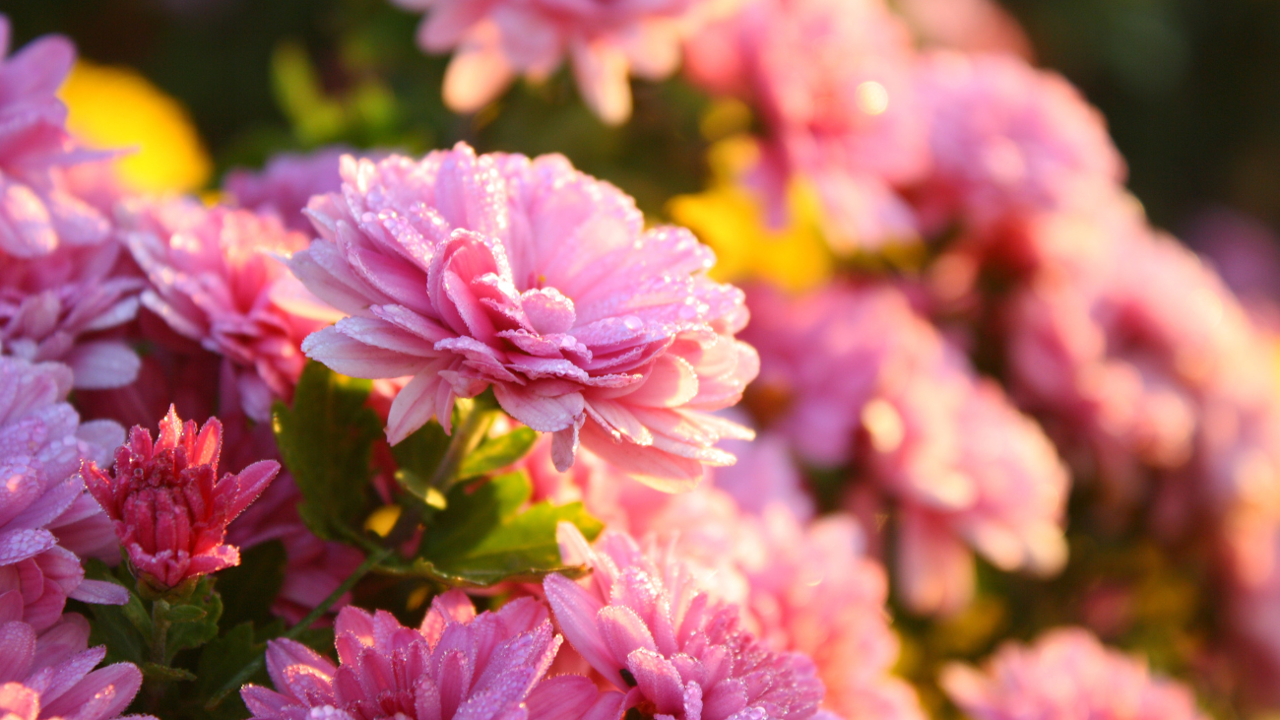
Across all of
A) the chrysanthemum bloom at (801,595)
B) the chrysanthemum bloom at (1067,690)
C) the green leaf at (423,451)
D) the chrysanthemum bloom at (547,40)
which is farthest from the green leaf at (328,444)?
the chrysanthemum bloom at (1067,690)

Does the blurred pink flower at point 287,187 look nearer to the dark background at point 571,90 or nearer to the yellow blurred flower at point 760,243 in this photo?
the dark background at point 571,90

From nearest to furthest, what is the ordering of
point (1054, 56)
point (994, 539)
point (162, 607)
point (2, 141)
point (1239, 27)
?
point (162, 607) < point (2, 141) < point (994, 539) < point (1054, 56) < point (1239, 27)

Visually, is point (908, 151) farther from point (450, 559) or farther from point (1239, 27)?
point (1239, 27)

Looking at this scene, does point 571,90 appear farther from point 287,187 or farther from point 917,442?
point 917,442

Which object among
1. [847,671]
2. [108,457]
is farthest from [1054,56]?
[108,457]

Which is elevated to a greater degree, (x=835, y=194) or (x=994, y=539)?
(x=835, y=194)

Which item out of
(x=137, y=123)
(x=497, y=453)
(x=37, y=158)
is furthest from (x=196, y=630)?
(x=137, y=123)
